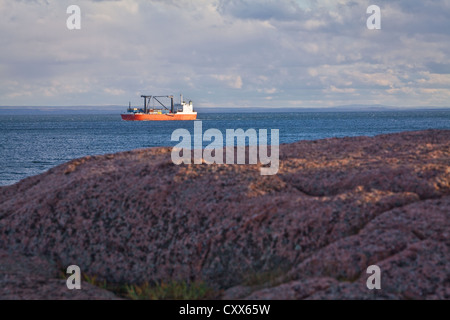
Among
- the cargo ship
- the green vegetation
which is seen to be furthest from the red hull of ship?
the green vegetation

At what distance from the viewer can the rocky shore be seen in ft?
14.4

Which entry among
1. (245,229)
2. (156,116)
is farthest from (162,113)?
(245,229)

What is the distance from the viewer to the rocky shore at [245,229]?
4.39 m

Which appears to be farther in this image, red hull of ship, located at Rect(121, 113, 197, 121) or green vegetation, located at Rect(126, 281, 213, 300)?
red hull of ship, located at Rect(121, 113, 197, 121)

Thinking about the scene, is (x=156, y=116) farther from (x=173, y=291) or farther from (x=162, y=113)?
(x=173, y=291)

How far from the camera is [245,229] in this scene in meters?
4.98

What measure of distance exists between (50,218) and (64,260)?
0.59m

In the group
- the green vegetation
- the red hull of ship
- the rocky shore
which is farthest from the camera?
the red hull of ship

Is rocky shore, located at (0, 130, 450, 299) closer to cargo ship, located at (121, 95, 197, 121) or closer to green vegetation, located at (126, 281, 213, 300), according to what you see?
green vegetation, located at (126, 281, 213, 300)

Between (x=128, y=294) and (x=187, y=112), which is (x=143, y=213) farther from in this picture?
(x=187, y=112)

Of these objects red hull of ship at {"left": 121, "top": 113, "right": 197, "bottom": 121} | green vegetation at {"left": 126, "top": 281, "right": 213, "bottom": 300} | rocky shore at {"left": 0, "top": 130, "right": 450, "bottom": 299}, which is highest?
red hull of ship at {"left": 121, "top": 113, "right": 197, "bottom": 121}

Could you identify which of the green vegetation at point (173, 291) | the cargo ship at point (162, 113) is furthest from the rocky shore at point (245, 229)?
the cargo ship at point (162, 113)

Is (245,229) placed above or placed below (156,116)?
below

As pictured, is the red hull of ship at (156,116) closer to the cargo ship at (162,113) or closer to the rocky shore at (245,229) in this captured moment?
the cargo ship at (162,113)
